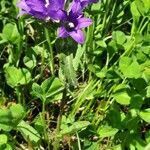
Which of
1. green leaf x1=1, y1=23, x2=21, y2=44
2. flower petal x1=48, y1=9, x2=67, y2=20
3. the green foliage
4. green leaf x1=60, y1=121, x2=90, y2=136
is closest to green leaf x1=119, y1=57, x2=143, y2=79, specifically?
the green foliage

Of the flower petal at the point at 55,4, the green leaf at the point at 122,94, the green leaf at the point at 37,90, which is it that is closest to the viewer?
the flower petal at the point at 55,4

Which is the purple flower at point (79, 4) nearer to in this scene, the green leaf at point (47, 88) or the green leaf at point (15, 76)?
the green leaf at point (47, 88)

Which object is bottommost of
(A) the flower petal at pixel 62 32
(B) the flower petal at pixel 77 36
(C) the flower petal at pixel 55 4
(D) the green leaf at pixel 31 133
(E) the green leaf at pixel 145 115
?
(D) the green leaf at pixel 31 133

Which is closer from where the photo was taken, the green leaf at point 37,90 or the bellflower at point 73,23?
the bellflower at point 73,23

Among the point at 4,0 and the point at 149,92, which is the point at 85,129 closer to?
the point at 149,92

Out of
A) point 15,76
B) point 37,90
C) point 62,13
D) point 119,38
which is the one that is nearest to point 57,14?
point 62,13

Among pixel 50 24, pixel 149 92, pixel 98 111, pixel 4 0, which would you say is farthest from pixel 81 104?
pixel 4 0

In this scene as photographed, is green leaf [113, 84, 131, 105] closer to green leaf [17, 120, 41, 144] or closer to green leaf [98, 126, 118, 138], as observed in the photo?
green leaf [98, 126, 118, 138]

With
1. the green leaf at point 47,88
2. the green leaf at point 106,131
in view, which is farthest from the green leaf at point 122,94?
the green leaf at point 47,88
